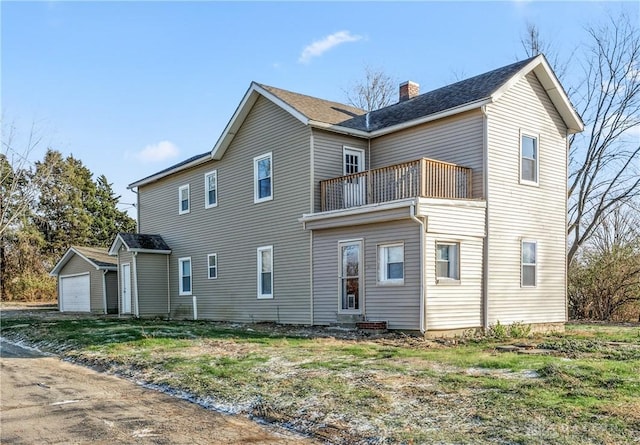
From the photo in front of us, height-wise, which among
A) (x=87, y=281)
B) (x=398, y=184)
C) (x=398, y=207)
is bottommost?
(x=87, y=281)

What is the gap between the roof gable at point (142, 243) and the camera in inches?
955

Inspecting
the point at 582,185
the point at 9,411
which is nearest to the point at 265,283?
the point at 9,411

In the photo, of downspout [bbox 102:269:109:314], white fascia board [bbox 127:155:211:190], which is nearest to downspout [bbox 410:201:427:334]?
white fascia board [bbox 127:155:211:190]

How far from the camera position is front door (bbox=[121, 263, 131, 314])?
2531 cm

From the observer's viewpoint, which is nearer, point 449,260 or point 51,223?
point 449,260

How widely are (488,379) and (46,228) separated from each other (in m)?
49.7

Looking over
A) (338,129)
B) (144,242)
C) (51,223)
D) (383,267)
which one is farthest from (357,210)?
(51,223)

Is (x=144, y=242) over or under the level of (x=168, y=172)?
under

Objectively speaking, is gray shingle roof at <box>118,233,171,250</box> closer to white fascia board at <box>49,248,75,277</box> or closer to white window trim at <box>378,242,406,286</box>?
white fascia board at <box>49,248,75,277</box>

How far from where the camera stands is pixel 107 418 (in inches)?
291

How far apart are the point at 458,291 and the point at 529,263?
3.38 m

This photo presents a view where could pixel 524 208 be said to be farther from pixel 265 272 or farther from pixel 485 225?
pixel 265 272

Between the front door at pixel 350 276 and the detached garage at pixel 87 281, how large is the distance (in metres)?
15.7

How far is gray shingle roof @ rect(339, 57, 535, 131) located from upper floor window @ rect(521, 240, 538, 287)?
4.50 m
